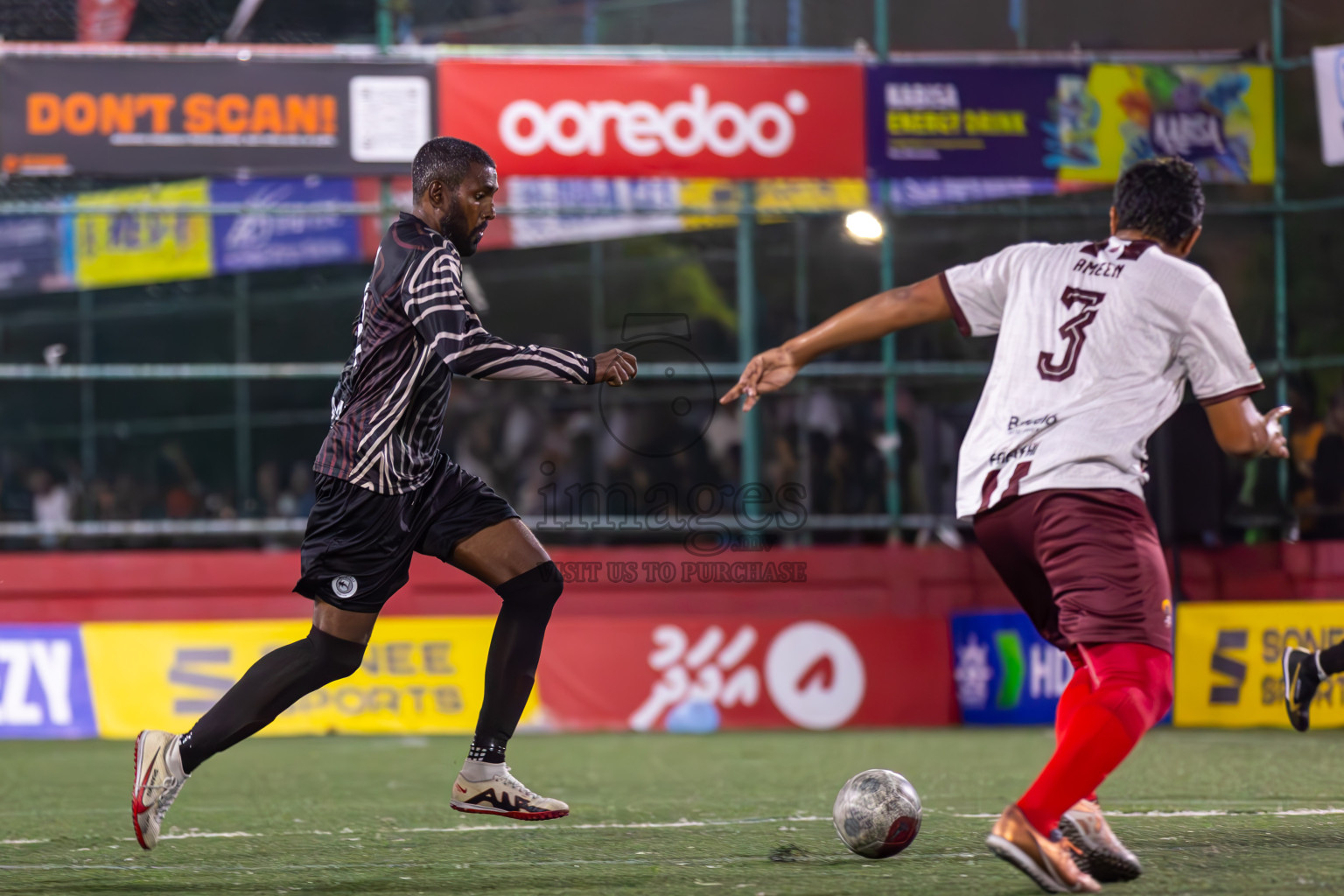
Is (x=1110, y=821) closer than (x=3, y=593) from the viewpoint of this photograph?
Yes

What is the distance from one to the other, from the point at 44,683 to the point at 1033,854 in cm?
910

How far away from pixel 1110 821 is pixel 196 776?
4783 millimetres

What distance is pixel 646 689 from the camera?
11.0 metres

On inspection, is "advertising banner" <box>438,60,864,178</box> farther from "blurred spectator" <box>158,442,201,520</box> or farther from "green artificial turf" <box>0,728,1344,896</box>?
"blurred spectator" <box>158,442,201,520</box>

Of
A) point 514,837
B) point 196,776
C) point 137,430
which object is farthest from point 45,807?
point 137,430

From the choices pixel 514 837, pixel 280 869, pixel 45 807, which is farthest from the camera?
pixel 45 807

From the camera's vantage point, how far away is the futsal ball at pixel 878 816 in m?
4.50

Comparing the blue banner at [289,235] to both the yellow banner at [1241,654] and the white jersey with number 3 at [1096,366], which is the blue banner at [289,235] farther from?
the white jersey with number 3 at [1096,366]

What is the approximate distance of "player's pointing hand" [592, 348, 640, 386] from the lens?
15.0ft

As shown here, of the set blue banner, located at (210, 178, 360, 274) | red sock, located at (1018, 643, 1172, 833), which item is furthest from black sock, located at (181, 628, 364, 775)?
blue banner, located at (210, 178, 360, 274)

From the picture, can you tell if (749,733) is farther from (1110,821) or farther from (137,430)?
(137,430)

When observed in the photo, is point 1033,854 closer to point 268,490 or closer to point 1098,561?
point 1098,561

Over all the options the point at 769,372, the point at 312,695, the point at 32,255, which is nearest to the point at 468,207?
the point at 769,372

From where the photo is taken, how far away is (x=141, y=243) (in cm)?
1952
